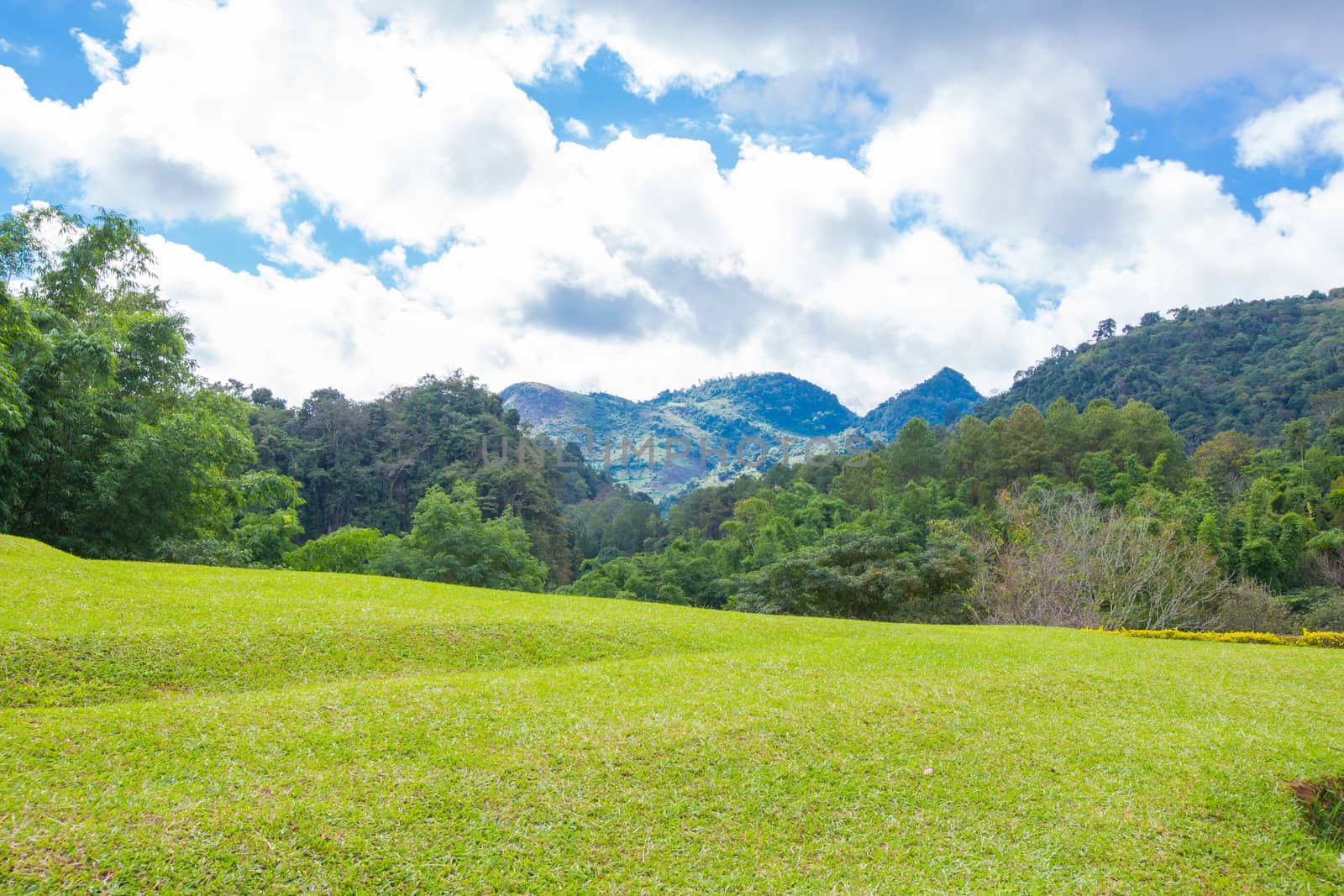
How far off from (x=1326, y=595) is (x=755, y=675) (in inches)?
1168

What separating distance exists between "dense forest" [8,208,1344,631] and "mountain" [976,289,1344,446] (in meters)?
0.91

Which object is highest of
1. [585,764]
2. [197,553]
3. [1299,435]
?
[1299,435]

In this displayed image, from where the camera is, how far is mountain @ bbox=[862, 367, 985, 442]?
178750 mm

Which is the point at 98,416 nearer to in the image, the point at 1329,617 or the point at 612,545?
the point at 1329,617

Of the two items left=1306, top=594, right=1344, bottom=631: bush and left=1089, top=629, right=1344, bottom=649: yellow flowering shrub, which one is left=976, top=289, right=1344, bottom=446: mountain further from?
left=1089, top=629, right=1344, bottom=649: yellow flowering shrub

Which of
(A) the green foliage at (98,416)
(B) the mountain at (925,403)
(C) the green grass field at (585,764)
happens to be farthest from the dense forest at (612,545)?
(B) the mountain at (925,403)

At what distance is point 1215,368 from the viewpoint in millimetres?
82125

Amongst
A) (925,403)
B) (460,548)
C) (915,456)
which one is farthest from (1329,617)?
(925,403)

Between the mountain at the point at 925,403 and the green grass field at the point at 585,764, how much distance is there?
553ft

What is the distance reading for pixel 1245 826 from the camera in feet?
20.1

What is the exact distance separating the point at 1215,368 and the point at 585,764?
98.9 metres

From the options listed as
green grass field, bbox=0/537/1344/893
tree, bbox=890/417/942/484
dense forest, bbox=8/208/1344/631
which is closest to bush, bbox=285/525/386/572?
dense forest, bbox=8/208/1344/631

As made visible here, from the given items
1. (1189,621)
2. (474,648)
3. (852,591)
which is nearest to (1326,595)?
(1189,621)

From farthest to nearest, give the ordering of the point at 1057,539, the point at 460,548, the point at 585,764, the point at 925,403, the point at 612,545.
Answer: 1. the point at 925,403
2. the point at 612,545
3. the point at 460,548
4. the point at 1057,539
5. the point at 585,764
